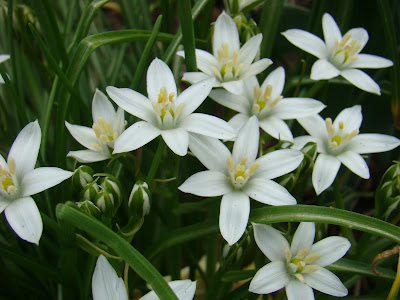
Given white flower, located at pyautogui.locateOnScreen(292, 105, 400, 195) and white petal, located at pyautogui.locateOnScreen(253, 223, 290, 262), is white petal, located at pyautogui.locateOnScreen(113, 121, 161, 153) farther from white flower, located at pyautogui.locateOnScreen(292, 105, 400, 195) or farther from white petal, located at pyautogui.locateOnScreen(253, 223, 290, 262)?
white flower, located at pyautogui.locateOnScreen(292, 105, 400, 195)

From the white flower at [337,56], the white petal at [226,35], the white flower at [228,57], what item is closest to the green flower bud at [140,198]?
the white flower at [228,57]

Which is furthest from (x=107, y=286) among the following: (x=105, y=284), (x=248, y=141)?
(x=248, y=141)

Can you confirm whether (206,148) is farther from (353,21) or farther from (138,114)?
(353,21)

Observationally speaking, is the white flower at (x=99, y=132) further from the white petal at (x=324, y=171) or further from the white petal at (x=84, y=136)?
the white petal at (x=324, y=171)

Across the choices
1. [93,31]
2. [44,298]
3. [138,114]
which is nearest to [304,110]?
[138,114]

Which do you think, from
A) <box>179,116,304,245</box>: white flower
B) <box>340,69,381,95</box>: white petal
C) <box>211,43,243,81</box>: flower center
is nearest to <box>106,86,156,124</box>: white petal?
<box>179,116,304,245</box>: white flower

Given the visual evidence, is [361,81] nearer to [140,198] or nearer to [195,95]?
[195,95]
